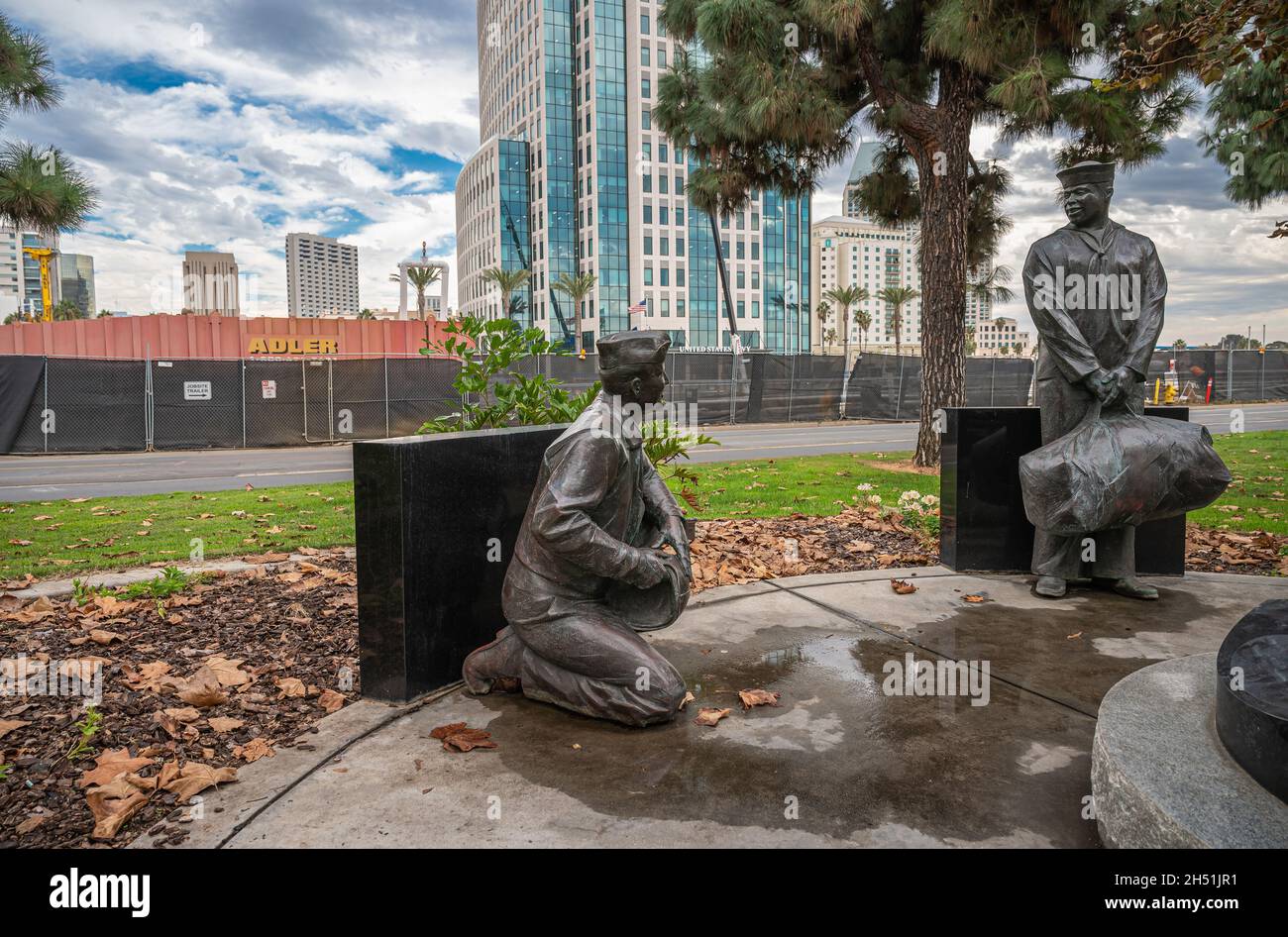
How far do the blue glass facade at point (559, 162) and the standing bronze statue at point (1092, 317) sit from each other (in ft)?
263

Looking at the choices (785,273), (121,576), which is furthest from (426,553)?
(785,273)

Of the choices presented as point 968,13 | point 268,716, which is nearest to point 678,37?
point 968,13

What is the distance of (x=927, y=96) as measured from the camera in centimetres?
1448

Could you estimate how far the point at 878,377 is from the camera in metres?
29.1

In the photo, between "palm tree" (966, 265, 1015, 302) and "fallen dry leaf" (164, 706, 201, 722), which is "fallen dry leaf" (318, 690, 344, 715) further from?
"palm tree" (966, 265, 1015, 302)

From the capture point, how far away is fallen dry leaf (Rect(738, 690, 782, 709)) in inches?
142

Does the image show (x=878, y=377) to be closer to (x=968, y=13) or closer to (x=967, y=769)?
(x=968, y=13)

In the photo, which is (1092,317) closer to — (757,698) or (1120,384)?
(1120,384)

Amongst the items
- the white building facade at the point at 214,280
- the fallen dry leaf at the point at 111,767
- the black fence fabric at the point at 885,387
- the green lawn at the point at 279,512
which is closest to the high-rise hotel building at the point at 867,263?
the white building facade at the point at 214,280

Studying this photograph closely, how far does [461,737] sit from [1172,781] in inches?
96.3

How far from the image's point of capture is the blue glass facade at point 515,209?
91.3 meters

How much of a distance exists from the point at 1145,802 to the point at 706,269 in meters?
89.6

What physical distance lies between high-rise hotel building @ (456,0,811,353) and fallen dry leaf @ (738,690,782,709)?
78870 millimetres

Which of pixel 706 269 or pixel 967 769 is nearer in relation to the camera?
pixel 967 769
